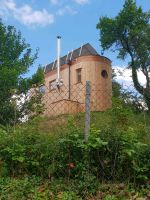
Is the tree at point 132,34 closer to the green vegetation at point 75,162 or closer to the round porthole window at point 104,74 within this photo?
the round porthole window at point 104,74

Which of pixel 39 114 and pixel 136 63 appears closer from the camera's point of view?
pixel 39 114

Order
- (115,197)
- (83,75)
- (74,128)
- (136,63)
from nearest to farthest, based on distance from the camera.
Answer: (115,197) → (74,128) → (83,75) → (136,63)

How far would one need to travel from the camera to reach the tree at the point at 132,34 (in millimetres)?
32125

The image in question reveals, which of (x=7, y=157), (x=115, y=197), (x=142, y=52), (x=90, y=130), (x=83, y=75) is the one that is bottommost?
(x=115, y=197)

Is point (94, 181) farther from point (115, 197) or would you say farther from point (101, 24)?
point (101, 24)

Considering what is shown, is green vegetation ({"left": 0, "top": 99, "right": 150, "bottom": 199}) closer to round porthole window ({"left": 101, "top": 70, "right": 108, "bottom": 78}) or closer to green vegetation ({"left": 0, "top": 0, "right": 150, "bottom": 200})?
green vegetation ({"left": 0, "top": 0, "right": 150, "bottom": 200})

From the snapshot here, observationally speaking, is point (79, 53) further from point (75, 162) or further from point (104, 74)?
point (75, 162)

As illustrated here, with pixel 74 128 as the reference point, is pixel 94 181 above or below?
below

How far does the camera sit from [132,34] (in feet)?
104

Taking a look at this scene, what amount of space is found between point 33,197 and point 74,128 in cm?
123

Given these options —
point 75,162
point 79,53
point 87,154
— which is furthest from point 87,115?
point 79,53

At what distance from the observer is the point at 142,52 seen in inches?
1272

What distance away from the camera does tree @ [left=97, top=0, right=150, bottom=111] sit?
32125 mm

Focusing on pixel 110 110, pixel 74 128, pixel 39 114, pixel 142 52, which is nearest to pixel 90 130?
pixel 74 128
